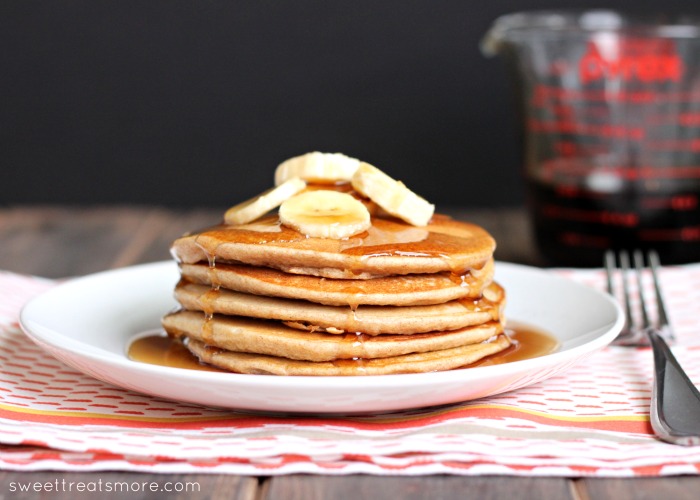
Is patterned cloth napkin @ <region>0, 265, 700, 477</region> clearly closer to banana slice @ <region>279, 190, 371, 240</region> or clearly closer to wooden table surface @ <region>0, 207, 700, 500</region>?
wooden table surface @ <region>0, 207, 700, 500</region>

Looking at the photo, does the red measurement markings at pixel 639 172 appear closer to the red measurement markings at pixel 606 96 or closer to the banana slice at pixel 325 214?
the red measurement markings at pixel 606 96

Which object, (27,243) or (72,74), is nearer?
(27,243)

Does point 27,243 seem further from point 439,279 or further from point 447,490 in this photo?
point 447,490

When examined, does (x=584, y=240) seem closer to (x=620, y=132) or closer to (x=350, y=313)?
(x=620, y=132)

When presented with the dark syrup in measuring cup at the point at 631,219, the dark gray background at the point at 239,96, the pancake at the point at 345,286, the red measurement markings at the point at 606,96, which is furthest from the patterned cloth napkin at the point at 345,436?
the dark gray background at the point at 239,96

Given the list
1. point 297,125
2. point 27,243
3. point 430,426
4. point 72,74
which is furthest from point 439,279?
point 72,74

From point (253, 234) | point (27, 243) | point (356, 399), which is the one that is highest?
point (253, 234)
